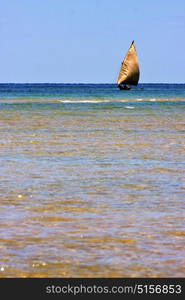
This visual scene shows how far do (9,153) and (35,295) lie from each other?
1248 centimetres
